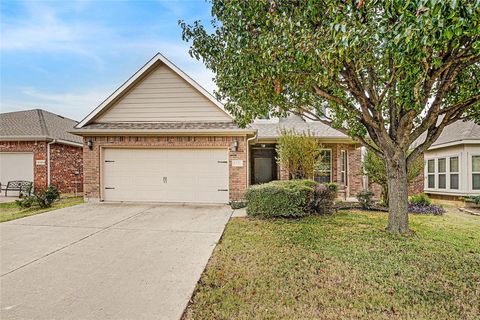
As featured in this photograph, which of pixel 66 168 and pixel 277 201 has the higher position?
pixel 66 168

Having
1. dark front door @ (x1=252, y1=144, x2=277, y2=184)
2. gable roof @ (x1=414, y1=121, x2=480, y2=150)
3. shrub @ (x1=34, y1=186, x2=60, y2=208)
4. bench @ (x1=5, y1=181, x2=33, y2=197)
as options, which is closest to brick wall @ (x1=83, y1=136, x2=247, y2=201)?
shrub @ (x1=34, y1=186, x2=60, y2=208)

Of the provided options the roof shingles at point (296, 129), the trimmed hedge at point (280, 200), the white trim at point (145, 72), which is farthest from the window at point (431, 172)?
the white trim at point (145, 72)

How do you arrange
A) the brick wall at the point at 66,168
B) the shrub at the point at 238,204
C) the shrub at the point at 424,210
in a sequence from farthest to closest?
the brick wall at the point at 66,168, the shrub at the point at 238,204, the shrub at the point at 424,210

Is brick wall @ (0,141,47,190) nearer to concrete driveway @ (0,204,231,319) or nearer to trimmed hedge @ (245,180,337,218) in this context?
concrete driveway @ (0,204,231,319)

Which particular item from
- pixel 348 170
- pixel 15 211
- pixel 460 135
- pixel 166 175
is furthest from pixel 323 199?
pixel 15 211

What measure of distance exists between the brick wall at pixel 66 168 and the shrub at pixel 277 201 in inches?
432

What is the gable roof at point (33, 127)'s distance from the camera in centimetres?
1321

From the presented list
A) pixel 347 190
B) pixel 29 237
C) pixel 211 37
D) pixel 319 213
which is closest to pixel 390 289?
pixel 319 213

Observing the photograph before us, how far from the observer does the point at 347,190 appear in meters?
13.5

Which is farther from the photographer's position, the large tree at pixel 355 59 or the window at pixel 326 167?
the window at pixel 326 167

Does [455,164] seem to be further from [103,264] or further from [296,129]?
[103,264]

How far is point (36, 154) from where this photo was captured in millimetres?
13336

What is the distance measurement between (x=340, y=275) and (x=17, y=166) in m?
15.7

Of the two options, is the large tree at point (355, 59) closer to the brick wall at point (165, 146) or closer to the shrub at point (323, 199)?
the shrub at point (323, 199)
